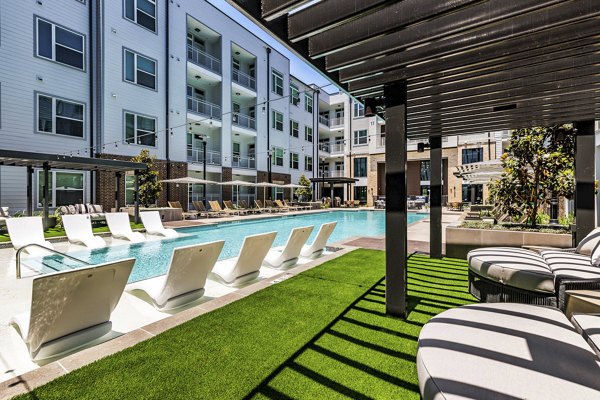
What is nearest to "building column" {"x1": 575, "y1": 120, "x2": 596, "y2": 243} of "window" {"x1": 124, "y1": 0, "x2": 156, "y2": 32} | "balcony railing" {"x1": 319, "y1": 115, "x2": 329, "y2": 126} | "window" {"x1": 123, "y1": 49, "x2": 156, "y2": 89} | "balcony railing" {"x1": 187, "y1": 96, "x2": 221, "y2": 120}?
"window" {"x1": 123, "y1": 49, "x2": 156, "y2": 89}

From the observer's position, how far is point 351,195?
35.9m

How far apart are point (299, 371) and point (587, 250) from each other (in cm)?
454

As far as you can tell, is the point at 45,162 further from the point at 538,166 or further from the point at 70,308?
the point at 538,166

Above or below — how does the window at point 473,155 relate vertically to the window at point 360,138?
below

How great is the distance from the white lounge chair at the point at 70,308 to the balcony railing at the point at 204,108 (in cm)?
1957

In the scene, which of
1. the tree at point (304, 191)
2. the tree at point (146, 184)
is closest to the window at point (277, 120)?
the tree at point (304, 191)

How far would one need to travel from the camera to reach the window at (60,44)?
1419 centimetres

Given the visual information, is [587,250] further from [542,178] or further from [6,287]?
[6,287]

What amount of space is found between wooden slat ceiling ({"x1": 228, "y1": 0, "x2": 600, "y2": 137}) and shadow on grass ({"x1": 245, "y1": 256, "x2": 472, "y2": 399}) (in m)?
2.89

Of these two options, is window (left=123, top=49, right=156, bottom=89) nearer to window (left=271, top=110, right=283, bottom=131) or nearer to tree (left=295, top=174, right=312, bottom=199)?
window (left=271, top=110, right=283, bottom=131)

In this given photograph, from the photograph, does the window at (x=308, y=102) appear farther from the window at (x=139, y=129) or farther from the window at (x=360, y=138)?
the window at (x=139, y=129)

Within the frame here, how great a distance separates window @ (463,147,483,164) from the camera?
1164 inches

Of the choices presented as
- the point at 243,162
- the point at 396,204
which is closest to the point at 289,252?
the point at 396,204

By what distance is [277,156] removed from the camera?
28.5 metres
